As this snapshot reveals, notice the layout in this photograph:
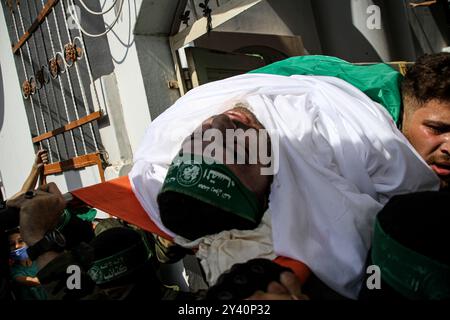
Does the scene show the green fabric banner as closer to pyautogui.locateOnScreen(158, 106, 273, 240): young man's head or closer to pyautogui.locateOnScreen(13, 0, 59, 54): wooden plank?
pyautogui.locateOnScreen(158, 106, 273, 240): young man's head

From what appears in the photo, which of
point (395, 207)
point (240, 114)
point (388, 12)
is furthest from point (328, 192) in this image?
point (388, 12)

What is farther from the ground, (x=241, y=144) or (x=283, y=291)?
(x=241, y=144)

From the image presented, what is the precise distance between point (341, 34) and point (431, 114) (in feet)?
7.72

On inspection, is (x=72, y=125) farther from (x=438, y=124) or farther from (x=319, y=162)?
(x=438, y=124)

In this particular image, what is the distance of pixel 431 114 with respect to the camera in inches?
54.0

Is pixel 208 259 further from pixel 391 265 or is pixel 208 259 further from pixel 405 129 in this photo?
pixel 405 129

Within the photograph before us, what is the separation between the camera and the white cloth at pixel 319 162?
95 centimetres

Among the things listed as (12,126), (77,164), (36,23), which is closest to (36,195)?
(77,164)

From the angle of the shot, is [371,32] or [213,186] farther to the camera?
[371,32]

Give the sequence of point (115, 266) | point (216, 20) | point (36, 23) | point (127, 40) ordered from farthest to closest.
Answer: point (36, 23)
point (127, 40)
point (216, 20)
point (115, 266)

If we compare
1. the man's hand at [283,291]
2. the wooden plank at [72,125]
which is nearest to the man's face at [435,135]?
the man's hand at [283,291]

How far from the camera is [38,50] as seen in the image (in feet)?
13.9
